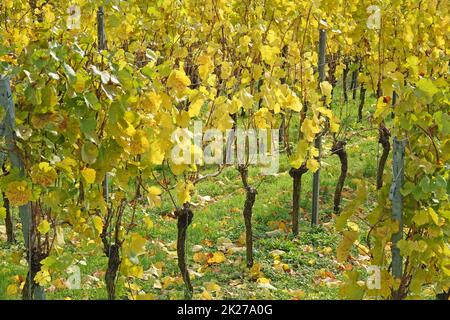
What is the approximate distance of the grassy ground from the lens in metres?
4.51

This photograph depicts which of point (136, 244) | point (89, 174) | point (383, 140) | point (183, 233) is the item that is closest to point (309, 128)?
point (183, 233)

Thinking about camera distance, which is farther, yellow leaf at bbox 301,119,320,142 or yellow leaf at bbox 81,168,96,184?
yellow leaf at bbox 301,119,320,142

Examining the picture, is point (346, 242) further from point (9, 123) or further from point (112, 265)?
point (9, 123)

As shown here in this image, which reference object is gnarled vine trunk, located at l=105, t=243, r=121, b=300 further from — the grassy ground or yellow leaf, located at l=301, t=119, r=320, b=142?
yellow leaf, located at l=301, t=119, r=320, b=142

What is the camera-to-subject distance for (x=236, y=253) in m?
5.36

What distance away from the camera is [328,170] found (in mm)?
7547

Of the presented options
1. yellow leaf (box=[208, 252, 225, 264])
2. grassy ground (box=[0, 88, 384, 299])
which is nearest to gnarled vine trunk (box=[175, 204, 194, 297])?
grassy ground (box=[0, 88, 384, 299])

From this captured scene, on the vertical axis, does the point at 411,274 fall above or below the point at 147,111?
below

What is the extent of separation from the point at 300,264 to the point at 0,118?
328 centimetres

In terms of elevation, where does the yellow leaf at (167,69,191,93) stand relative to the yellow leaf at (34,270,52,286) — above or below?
above

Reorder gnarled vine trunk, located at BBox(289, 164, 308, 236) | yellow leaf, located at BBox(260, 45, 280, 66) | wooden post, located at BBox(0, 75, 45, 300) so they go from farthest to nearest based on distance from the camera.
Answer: gnarled vine trunk, located at BBox(289, 164, 308, 236)
yellow leaf, located at BBox(260, 45, 280, 66)
wooden post, located at BBox(0, 75, 45, 300)
